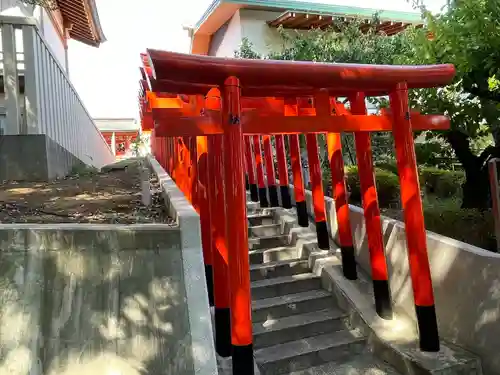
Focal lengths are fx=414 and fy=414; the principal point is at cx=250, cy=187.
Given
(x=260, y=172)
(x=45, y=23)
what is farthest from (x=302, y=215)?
(x=45, y=23)

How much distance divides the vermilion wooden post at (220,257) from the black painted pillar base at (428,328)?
2143 millimetres

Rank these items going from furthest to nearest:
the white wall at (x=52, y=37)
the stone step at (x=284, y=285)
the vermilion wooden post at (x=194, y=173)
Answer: the white wall at (x=52, y=37)
the stone step at (x=284, y=285)
the vermilion wooden post at (x=194, y=173)

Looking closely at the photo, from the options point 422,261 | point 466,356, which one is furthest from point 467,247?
point 466,356

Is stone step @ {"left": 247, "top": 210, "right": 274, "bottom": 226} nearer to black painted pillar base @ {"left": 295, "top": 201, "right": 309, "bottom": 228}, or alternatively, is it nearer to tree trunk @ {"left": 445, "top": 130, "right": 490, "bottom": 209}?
black painted pillar base @ {"left": 295, "top": 201, "right": 309, "bottom": 228}

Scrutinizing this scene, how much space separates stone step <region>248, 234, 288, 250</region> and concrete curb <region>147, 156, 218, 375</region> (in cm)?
301

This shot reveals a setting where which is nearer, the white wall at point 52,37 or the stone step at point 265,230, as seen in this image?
the stone step at point 265,230

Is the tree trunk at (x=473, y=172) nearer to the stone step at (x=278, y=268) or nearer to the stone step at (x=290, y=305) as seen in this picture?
the stone step at (x=278, y=268)

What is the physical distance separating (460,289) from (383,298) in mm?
983

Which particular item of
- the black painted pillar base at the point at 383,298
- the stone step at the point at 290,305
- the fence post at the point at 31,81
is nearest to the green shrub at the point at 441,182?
the black painted pillar base at the point at 383,298

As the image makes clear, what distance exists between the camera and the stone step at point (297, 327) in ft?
16.7

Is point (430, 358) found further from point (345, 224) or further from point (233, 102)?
point (233, 102)

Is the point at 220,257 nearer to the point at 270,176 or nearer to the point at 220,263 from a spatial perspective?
the point at 220,263

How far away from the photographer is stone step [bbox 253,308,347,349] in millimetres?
5082

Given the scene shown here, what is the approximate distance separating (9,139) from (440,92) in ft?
21.8
